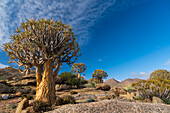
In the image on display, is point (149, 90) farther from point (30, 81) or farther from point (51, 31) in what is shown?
point (30, 81)

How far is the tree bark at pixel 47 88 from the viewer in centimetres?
829

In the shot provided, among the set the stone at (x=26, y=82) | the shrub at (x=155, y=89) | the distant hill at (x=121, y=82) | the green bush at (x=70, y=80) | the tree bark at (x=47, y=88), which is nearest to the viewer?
the tree bark at (x=47, y=88)

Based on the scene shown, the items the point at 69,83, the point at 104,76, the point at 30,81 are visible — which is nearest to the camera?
the point at 30,81

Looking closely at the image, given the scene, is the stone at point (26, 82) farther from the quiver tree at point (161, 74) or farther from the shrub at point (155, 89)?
the quiver tree at point (161, 74)

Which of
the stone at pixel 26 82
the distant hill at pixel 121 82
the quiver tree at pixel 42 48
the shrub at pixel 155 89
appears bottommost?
the distant hill at pixel 121 82

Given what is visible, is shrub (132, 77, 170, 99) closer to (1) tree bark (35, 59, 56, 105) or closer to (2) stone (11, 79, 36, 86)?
(1) tree bark (35, 59, 56, 105)

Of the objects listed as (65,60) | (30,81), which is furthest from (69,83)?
(65,60)

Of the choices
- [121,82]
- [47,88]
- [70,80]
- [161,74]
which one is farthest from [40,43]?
[121,82]

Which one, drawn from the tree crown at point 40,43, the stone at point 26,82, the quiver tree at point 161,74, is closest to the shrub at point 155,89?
the tree crown at point 40,43

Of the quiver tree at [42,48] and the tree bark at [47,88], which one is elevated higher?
the quiver tree at [42,48]

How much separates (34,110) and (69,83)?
71.2 ft

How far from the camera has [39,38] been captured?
979 centimetres

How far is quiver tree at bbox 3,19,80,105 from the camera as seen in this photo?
8.84 meters

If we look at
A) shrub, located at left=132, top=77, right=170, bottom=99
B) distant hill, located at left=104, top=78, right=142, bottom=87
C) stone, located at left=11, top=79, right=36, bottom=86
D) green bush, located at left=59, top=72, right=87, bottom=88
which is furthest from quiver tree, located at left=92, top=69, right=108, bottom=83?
shrub, located at left=132, top=77, right=170, bottom=99
